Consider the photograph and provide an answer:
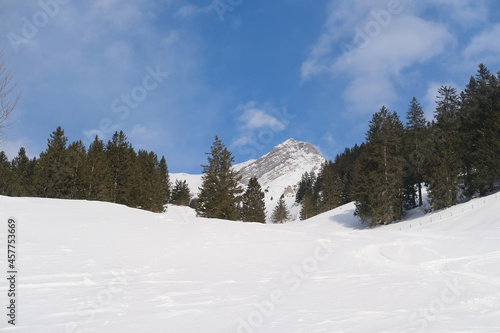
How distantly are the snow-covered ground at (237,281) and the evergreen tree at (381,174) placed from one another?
17992 millimetres

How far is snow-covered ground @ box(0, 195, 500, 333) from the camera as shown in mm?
4547

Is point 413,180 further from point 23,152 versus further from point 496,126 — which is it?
point 23,152

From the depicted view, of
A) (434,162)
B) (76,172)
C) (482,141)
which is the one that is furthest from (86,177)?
(482,141)

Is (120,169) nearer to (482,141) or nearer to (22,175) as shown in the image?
(22,175)

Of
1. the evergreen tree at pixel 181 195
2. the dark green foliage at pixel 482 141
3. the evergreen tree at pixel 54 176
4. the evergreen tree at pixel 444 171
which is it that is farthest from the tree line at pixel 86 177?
the dark green foliage at pixel 482 141

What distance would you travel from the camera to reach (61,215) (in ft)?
50.1

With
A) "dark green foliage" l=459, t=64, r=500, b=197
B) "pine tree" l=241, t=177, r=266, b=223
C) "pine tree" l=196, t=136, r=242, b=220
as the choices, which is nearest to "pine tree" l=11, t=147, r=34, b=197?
"pine tree" l=196, t=136, r=242, b=220

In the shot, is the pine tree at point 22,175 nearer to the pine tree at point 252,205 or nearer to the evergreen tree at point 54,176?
the evergreen tree at point 54,176

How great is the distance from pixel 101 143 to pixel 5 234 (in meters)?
40.1

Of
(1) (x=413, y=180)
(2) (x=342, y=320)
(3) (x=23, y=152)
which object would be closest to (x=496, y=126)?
(1) (x=413, y=180)

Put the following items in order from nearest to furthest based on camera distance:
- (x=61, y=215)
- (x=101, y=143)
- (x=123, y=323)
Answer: (x=123, y=323), (x=61, y=215), (x=101, y=143)

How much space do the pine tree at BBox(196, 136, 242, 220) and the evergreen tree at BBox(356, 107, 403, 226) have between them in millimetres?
14251

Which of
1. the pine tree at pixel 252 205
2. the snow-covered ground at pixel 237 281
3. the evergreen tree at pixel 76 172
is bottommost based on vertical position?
the snow-covered ground at pixel 237 281

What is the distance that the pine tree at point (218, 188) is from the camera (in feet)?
102
